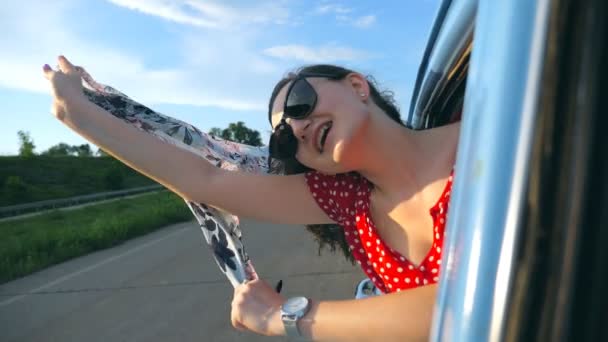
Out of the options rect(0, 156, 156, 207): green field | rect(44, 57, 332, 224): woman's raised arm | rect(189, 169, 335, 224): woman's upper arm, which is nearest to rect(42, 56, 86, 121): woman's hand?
rect(44, 57, 332, 224): woman's raised arm

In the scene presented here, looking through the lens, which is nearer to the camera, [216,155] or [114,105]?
[114,105]

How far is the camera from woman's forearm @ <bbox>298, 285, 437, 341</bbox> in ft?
3.92

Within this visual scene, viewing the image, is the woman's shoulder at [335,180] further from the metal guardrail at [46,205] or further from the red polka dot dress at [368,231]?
the metal guardrail at [46,205]

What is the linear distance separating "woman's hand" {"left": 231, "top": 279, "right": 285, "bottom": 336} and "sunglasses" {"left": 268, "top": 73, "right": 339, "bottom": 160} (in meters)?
0.39

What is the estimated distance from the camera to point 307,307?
4.49ft

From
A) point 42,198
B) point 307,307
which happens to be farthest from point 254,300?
point 42,198

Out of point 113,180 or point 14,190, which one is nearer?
point 14,190

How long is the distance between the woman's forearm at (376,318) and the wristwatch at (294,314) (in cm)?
1

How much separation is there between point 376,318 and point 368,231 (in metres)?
0.46

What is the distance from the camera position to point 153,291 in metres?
6.14

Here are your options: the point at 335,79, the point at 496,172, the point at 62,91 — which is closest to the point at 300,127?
the point at 335,79

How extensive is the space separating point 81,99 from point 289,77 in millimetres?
611

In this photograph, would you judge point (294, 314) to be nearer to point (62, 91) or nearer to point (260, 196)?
point (260, 196)

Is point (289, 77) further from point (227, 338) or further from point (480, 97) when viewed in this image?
point (227, 338)
